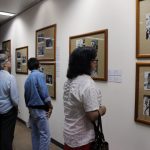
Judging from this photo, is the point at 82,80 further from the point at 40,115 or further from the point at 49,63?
the point at 49,63

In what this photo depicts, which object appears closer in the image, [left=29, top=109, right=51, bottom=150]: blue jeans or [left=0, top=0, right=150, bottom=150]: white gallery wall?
[left=0, top=0, right=150, bottom=150]: white gallery wall

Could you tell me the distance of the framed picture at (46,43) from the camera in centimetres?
438

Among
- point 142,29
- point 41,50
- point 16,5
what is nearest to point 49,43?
point 41,50

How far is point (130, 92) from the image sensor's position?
2697 mm

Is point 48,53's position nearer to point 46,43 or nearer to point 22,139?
point 46,43

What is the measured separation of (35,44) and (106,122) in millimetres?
2592

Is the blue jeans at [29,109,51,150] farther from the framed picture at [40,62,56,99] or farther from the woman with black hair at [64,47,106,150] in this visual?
the woman with black hair at [64,47,106,150]

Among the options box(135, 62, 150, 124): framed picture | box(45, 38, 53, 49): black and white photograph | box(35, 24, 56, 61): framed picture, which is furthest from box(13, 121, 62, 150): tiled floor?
box(135, 62, 150, 124): framed picture

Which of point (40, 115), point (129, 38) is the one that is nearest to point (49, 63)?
point (40, 115)

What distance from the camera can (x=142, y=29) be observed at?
99.7 inches

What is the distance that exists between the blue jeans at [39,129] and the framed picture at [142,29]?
1.51 metres

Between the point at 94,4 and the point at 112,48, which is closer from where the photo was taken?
the point at 112,48

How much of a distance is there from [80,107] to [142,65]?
96 centimetres

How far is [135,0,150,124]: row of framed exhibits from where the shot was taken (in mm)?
2488
